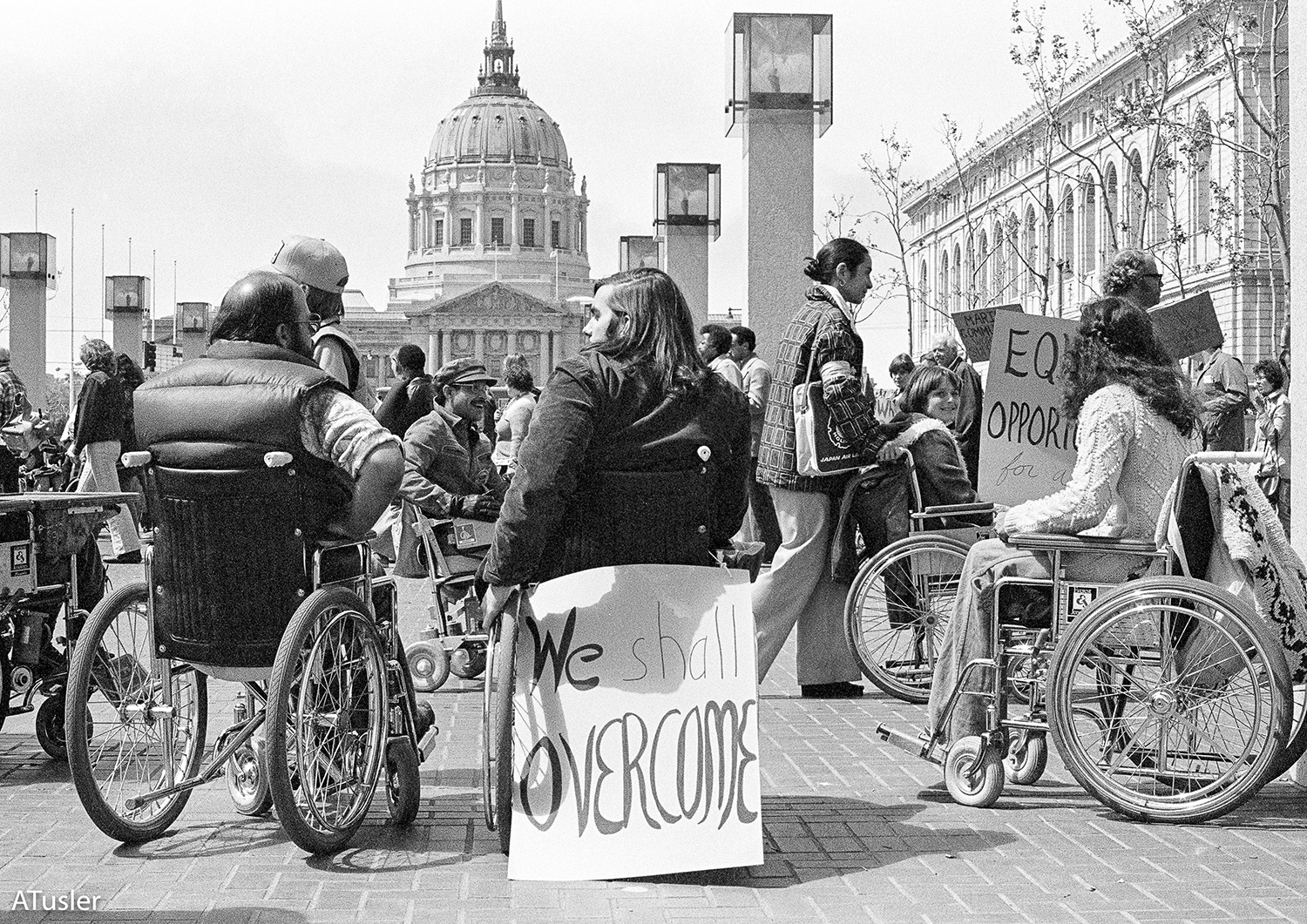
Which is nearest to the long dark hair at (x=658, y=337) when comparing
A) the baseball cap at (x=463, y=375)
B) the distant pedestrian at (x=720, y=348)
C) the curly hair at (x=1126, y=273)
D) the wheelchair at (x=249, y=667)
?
the wheelchair at (x=249, y=667)

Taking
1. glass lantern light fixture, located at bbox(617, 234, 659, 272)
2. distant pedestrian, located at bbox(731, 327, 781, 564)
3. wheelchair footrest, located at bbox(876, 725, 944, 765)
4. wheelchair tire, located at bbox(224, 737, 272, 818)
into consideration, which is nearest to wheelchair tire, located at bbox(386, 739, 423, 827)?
wheelchair tire, located at bbox(224, 737, 272, 818)

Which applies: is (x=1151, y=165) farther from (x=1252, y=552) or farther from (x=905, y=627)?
(x=1252, y=552)

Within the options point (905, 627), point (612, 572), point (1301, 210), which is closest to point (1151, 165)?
point (905, 627)

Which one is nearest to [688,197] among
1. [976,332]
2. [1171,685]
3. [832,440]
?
[976,332]

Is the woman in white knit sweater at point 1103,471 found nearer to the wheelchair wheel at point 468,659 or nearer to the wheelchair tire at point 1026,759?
the wheelchair tire at point 1026,759

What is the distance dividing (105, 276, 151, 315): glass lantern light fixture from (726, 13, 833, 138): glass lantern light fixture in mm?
27228

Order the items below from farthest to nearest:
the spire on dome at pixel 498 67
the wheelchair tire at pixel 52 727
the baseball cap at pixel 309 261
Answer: the spire on dome at pixel 498 67 → the wheelchair tire at pixel 52 727 → the baseball cap at pixel 309 261

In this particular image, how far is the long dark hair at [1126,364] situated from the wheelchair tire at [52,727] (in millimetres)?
3724

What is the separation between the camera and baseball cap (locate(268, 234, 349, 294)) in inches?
234

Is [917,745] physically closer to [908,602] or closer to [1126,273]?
[1126,273]

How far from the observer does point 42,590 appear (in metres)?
6.49

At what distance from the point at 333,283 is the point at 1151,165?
65.7 ft

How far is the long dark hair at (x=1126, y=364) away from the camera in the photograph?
552cm

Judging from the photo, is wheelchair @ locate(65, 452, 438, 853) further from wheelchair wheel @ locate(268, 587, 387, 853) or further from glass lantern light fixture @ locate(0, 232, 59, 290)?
glass lantern light fixture @ locate(0, 232, 59, 290)
